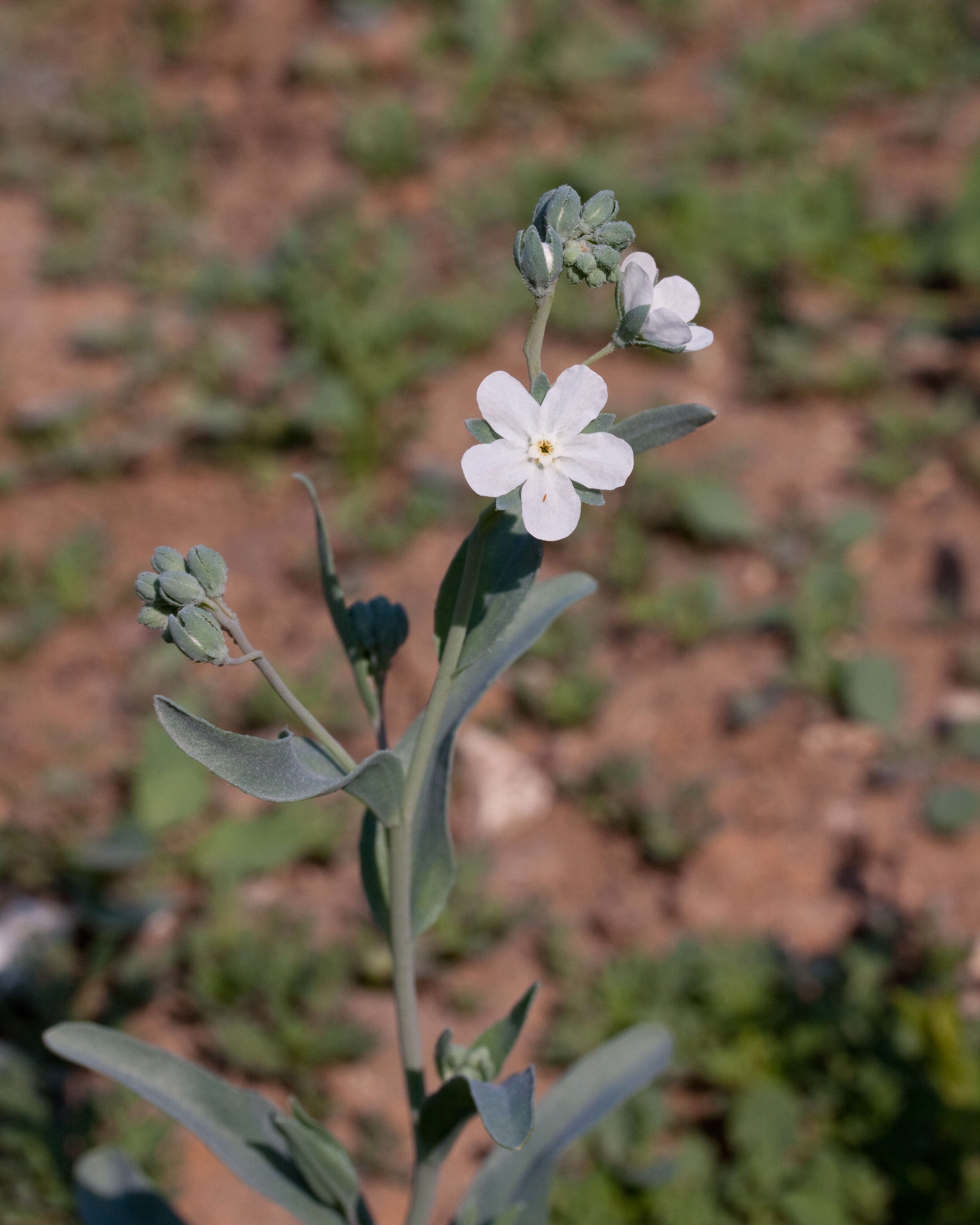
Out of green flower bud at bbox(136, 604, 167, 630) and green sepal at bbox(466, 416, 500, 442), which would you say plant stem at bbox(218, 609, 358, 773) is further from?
green sepal at bbox(466, 416, 500, 442)

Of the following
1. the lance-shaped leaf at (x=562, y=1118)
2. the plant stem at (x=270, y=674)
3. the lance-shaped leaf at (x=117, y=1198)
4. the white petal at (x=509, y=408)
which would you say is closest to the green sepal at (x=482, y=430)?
the white petal at (x=509, y=408)

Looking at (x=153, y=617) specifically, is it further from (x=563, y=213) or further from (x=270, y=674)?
(x=563, y=213)

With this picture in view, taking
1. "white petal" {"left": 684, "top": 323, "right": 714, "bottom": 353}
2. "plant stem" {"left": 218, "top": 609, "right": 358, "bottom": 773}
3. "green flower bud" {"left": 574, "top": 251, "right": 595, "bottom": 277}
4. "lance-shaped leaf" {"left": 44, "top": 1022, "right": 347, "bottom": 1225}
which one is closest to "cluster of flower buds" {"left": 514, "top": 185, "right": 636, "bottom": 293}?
"green flower bud" {"left": 574, "top": 251, "right": 595, "bottom": 277}

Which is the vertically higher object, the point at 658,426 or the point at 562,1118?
the point at 658,426

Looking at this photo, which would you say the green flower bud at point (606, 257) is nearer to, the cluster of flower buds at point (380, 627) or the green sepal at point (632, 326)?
the green sepal at point (632, 326)

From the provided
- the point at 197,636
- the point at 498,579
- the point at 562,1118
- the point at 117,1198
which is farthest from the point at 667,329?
the point at 117,1198

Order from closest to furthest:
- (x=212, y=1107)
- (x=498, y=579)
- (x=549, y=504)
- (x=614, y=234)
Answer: (x=549, y=504) → (x=614, y=234) → (x=498, y=579) → (x=212, y=1107)
